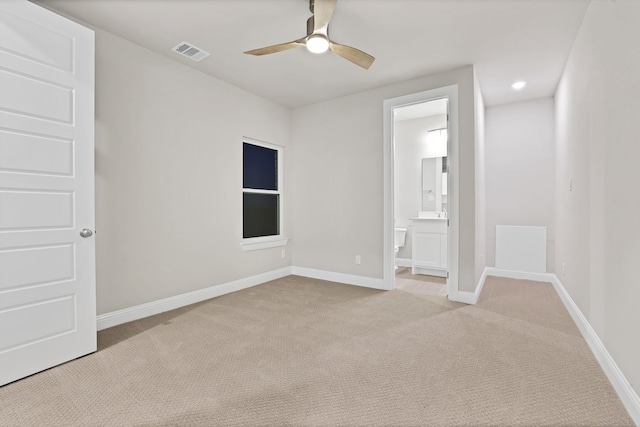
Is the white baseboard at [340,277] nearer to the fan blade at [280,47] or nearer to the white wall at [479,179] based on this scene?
the white wall at [479,179]

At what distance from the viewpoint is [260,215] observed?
4680 mm

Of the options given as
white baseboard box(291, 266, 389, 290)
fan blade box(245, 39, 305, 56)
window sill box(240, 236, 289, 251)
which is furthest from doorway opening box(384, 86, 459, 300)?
fan blade box(245, 39, 305, 56)

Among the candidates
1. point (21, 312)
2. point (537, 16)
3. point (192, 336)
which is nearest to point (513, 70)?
point (537, 16)

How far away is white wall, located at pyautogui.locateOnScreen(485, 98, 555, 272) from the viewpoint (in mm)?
4711

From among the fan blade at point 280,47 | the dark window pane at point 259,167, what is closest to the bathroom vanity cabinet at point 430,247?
the dark window pane at point 259,167

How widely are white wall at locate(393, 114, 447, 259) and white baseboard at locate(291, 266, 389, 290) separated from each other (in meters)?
1.68

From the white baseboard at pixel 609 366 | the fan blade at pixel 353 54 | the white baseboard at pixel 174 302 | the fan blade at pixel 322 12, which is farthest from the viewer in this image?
the white baseboard at pixel 174 302

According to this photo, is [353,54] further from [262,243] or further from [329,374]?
[262,243]

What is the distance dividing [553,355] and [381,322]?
4.40ft

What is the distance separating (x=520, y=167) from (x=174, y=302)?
535 centimetres

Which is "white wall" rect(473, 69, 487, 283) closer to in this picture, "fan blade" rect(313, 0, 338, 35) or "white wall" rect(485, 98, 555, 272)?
"white wall" rect(485, 98, 555, 272)

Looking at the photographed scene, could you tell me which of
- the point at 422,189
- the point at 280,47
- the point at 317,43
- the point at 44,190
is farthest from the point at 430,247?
the point at 44,190

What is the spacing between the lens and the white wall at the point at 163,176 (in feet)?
9.26

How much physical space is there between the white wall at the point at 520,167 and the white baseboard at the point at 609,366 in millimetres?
1984
